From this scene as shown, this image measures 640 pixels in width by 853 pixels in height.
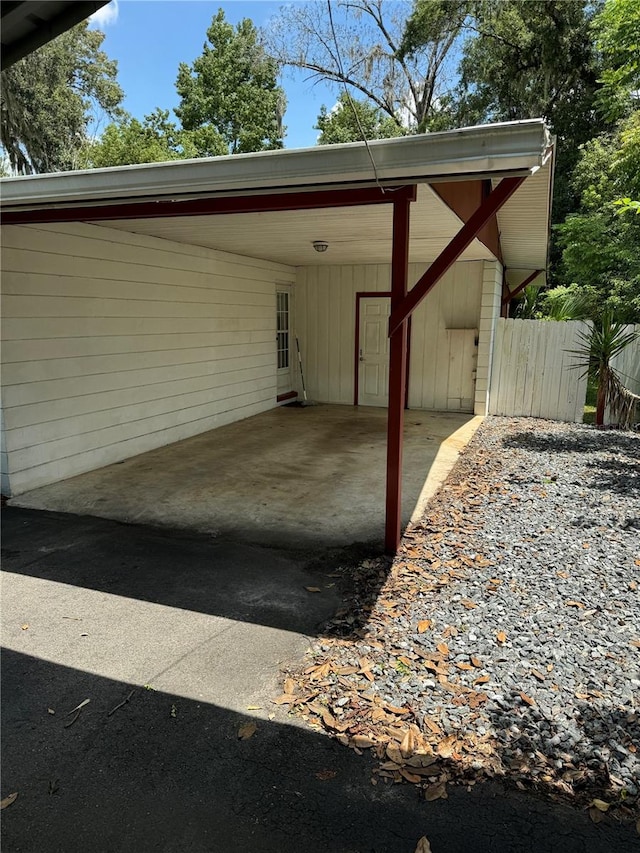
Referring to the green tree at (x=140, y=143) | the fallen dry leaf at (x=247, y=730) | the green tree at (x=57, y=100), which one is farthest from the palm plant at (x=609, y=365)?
the green tree at (x=57, y=100)

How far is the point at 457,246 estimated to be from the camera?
3234mm

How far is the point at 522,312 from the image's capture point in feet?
46.2

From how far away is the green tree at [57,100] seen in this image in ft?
57.3

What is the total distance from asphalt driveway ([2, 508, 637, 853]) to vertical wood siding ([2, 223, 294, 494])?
208 cm

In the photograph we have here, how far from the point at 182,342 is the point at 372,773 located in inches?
235

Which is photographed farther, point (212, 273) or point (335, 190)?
point (212, 273)

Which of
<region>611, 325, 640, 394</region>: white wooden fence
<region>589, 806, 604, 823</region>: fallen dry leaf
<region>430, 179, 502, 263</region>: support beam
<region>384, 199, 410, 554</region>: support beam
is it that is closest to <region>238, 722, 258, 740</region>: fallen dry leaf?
<region>589, 806, 604, 823</region>: fallen dry leaf

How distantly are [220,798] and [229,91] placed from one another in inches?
1046

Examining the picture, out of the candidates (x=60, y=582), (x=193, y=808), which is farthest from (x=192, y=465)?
(x=193, y=808)

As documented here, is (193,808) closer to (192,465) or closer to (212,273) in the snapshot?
(192,465)

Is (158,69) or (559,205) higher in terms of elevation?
(158,69)

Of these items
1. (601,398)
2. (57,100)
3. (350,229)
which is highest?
(57,100)

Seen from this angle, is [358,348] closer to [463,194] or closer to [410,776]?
[463,194]

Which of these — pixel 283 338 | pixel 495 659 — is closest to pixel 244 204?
pixel 495 659
